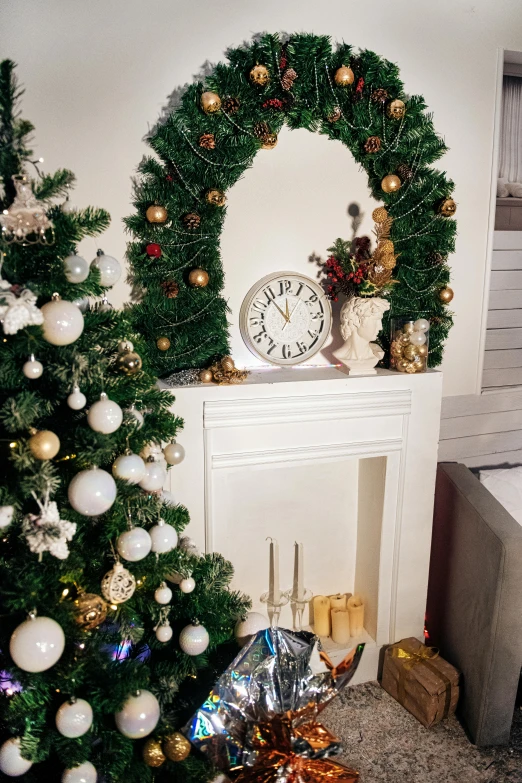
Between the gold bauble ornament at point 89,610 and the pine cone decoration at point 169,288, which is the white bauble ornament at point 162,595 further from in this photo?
the pine cone decoration at point 169,288

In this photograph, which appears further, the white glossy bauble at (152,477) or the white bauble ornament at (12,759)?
the white glossy bauble at (152,477)

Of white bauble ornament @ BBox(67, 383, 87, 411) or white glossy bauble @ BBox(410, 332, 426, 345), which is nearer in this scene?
white bauble ornament @ BBox(67, 383, 87, 411)

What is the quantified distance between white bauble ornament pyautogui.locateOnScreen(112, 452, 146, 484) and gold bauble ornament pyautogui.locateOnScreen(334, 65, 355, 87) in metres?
1.39

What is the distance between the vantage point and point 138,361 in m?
1.35

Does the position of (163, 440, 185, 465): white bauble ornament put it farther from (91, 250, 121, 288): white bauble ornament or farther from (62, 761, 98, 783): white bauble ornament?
(62, 761, 98, 783): white bauble ornament

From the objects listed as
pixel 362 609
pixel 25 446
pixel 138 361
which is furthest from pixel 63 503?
pixel 362 609

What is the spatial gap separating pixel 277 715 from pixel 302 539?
36.7 inches

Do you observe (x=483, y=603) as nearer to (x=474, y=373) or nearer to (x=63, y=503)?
(x=474, y=373)

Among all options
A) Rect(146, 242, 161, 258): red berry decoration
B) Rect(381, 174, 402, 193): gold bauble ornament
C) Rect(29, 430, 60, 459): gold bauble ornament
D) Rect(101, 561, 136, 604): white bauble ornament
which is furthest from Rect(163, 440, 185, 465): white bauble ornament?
Rect(381, 174, 402, 193): gold bauble ornament

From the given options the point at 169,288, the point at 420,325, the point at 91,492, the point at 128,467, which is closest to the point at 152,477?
the point at 128,467

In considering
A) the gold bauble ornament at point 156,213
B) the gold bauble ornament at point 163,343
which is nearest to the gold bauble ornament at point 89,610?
the gold bauble ornament at point 163,343

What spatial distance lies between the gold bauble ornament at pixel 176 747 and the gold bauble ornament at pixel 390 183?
1743 millimetres

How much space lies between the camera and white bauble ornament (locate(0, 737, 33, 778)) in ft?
4.11

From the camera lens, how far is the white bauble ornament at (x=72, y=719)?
1.24m
